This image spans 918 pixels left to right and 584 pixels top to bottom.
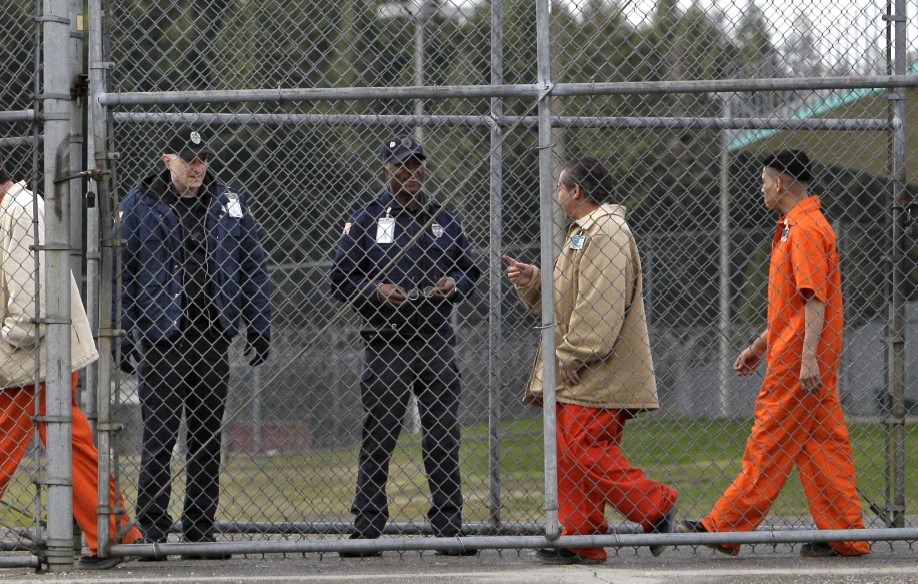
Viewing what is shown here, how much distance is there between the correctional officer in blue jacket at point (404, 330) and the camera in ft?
17.7

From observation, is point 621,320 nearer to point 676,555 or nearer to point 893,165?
point 676,555

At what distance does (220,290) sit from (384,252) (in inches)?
30.3

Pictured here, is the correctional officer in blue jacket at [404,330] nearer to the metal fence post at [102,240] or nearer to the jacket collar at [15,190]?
the metal fence post at [102,240]

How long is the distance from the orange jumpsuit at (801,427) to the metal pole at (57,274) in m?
2.69

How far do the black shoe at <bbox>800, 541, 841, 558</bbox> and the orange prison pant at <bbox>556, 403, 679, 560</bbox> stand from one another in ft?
2.17

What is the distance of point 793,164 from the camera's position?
5.27 meters

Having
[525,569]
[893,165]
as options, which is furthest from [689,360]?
[525,569]

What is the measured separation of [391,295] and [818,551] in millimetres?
2182

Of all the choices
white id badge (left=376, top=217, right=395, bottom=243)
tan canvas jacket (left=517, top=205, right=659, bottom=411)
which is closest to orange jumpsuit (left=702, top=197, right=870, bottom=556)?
tan canvas jacket (left=517, top=205, right=659, bottom=411)

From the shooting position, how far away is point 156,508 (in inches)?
205

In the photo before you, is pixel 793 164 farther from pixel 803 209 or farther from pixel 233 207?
pixel 233 207

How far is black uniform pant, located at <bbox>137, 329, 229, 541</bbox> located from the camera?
17.2 feet

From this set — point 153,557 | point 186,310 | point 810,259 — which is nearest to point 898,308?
point 810,259

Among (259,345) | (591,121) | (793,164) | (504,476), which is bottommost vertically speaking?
(504,476)
